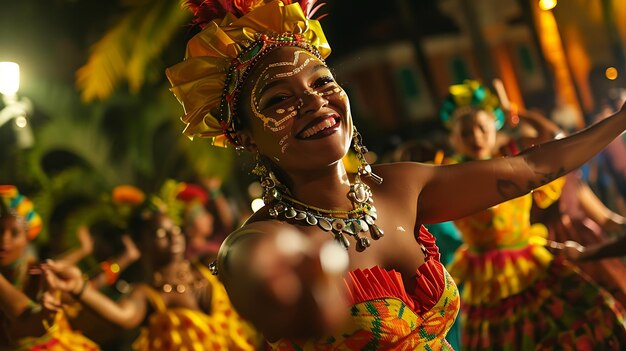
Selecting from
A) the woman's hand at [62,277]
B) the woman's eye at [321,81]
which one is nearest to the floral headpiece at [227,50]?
the woman's eye at [321,81]

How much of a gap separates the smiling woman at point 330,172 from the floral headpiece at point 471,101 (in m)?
3.00

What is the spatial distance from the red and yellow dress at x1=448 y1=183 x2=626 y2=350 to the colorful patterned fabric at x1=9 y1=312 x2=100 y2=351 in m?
2.43

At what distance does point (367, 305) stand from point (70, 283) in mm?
2697

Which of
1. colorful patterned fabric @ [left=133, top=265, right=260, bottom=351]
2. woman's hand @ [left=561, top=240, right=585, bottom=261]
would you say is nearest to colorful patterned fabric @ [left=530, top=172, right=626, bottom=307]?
woman's hand @ [left=561, top=240, right=585, bottom=261]

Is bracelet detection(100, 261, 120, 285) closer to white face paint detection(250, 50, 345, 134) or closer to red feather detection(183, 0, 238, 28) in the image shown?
red feather detection(183, 0, 238, 28)

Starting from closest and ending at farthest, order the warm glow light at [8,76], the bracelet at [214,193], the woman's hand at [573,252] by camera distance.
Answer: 1. the woman's hand at [573,252]
2. the bracelet at [214,193]
3. the warm glow light at [8,76]

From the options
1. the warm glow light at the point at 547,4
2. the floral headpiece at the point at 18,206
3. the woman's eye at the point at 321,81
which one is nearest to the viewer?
the woman's eye at the point at 321,81

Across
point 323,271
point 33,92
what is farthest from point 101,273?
point 33,92

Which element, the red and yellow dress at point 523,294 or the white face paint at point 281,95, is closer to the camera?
the white face paint at point 281,95

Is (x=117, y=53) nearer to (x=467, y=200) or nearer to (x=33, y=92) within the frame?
(x=33, y=92)

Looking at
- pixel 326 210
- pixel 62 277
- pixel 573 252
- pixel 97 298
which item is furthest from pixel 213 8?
pixel 573 252

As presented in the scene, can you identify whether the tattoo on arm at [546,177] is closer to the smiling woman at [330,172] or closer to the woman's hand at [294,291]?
the smiling woman at [330,172]

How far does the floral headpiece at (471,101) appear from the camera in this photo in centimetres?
591

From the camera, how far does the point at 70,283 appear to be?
4.68m
